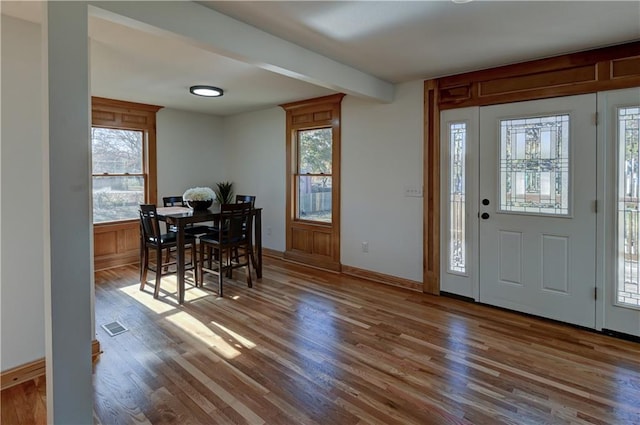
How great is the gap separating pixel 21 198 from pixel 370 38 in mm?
2717

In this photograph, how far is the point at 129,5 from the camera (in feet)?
6.27

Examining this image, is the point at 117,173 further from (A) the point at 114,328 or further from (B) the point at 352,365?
(B) the point at 352,365

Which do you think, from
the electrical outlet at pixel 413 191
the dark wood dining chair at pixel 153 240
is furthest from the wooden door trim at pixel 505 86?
the dark wood dining chair at pixel 153 240

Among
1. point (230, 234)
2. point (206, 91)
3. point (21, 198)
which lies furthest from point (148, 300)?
point (206, 91)

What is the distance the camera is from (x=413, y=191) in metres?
4.11

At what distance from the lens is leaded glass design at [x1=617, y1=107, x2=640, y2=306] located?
2.85 metres

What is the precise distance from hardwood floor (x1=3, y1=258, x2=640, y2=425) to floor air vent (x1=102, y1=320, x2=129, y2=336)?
5 centimetres

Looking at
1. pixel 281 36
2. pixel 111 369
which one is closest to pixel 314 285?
pixel 111 369

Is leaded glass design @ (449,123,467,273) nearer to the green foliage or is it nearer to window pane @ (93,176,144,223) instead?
the green foliage

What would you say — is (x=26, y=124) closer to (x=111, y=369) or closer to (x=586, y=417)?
(x=111, y=369)

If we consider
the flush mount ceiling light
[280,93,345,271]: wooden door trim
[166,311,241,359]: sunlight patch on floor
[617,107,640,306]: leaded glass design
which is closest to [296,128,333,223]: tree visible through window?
[280,93,345,271]: wooden door trim

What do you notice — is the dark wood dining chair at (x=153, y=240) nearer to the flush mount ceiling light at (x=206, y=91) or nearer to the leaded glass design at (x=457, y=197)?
the flush mount ceiling light at (x=206, y=91)

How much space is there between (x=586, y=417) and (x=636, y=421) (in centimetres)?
26

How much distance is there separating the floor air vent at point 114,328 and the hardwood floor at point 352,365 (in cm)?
5
